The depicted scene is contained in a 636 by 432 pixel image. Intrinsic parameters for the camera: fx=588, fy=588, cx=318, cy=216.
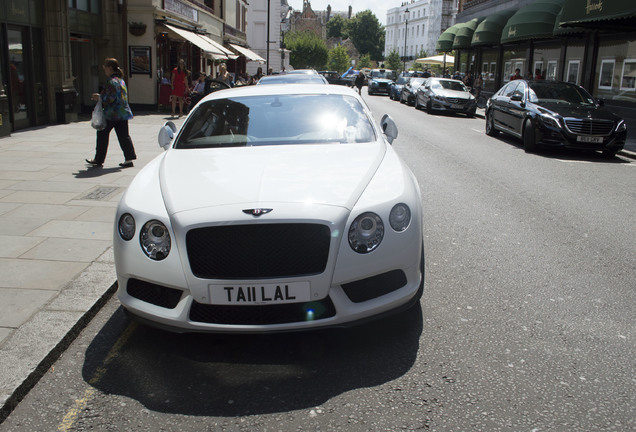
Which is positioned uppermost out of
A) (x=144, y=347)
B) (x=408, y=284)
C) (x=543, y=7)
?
(x=543, y=7)

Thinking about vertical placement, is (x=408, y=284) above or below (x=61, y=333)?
above

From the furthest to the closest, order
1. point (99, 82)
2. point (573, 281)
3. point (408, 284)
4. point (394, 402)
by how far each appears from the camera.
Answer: point (99, 82)
point (573, 281)
point (408, 284)
point (394, 402)

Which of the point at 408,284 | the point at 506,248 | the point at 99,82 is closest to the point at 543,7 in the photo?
the point at 99,82

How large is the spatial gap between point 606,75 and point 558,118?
12.8m

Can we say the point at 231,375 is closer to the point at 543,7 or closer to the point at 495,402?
the point at 495,402

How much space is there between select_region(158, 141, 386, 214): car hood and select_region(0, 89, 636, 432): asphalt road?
36.1 inches

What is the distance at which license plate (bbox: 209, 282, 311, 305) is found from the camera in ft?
10.5

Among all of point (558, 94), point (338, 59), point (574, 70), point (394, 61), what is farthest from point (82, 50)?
point (338, 59)

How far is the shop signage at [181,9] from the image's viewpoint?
2416 cm

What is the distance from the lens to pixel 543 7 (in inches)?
975

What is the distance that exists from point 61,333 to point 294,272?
1.53m

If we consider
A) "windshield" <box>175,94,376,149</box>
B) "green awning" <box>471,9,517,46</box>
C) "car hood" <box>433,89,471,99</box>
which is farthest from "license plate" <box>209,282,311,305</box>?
"green awning" <box>471,9,517,46</box>

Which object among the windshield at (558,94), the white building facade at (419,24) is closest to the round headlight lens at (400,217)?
→ the windshield at (558,94)

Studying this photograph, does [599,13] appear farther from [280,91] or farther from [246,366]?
[246,366]
